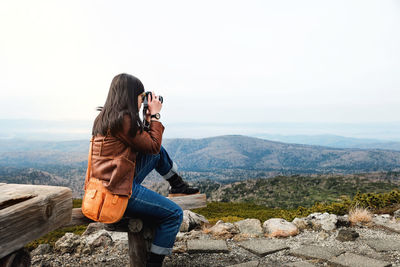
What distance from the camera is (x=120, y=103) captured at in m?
3.22

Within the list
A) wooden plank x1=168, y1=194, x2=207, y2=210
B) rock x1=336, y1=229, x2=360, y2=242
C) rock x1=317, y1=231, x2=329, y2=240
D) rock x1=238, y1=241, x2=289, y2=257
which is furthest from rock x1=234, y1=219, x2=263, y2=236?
wooden plank x1=168, y1=194, x2=207, y2=210

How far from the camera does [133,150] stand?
3.26 metres

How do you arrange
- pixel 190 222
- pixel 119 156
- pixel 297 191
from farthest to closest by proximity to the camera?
pixel 297 191 < pixel 190 222 < pixel 119 156

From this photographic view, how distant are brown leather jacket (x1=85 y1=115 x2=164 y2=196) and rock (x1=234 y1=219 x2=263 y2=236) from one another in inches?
148

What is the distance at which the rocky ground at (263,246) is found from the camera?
4.75 m

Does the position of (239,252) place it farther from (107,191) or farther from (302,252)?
(107,191)

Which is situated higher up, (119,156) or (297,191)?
(119,156)

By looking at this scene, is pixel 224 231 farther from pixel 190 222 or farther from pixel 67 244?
pixel 67 244

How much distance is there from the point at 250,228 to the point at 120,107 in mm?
4292

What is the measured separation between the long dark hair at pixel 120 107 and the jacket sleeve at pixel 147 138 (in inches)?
1.7

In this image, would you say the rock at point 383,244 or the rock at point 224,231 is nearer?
the rock at point 383,244

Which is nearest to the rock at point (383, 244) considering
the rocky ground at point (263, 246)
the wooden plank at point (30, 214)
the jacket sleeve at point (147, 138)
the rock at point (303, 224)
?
the rocky ground at point (263, 246)

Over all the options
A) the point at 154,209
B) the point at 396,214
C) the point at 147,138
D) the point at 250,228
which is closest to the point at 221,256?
the point at 250,228

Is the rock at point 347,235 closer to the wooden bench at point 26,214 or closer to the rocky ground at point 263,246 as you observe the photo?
the rocky ground at point 263,246
